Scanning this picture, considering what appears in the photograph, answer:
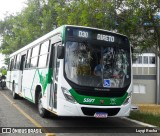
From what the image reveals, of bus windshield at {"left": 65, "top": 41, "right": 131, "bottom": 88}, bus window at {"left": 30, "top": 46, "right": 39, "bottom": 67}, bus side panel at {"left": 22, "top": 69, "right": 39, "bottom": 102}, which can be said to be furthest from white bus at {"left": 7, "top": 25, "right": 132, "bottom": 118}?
bus window at {"left": 30, "top": 46, "right": 39, "bottom": 67}

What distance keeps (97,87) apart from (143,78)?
2682 centimetres

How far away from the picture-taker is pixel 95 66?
8891mm

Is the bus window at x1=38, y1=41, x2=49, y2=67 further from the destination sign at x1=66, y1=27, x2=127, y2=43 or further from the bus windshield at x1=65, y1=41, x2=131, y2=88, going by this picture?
the bus windshield at x1=65, y1=41, x2=131, y2=88

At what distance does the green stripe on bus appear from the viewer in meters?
8.55

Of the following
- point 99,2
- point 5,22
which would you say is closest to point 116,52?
point 99,2

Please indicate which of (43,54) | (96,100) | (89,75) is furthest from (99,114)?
(43,54)

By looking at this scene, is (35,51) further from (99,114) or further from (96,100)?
(99,114)

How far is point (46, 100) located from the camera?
9.95m

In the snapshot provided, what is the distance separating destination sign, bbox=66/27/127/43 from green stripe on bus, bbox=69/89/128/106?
164 cm

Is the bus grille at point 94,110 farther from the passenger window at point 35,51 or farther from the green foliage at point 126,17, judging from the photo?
the passenger window at point 35,51

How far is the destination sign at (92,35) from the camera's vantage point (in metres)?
9.00

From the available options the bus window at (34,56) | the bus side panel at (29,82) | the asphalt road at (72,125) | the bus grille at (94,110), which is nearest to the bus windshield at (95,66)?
the bus grille at (94,110)

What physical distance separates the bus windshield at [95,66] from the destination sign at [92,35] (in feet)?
0.65

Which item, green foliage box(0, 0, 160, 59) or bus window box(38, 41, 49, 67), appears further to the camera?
green foliage box(0, 0, 160, 59)
